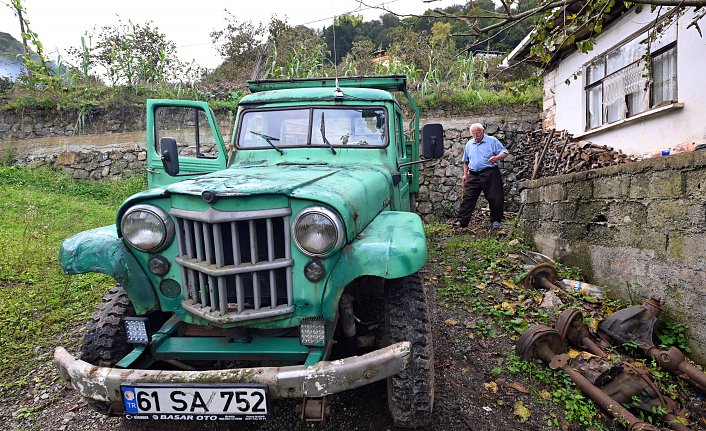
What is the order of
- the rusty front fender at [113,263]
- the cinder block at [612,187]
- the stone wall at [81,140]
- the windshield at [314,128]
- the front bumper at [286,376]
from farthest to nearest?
the stone wall at [81,140], the cinder block at [612,187], the windshield at [314,128], the rusty front fender at [113,263], the front bumper at [286,376]

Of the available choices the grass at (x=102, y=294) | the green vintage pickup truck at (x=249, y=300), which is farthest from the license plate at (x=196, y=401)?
the grass at (x=102, y=294)

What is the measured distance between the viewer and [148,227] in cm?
205

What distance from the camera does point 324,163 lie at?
10.5ft

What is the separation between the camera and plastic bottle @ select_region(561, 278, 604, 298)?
387 centimetres

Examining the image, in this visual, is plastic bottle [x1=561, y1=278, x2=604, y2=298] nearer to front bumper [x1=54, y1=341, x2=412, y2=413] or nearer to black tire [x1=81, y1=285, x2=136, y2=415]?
front bumper [x1=54, y1=341, x2=412, y2=413]

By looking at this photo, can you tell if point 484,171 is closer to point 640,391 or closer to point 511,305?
point 511,305

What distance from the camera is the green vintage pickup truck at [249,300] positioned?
5.77 ft

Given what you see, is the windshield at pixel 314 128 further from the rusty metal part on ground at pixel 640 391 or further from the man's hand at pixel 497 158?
the man's hand at pixel 497 158

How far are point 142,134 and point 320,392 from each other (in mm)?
9800

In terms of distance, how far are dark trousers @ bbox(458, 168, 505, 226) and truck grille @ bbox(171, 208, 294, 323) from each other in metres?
4.93

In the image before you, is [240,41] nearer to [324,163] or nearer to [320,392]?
[324,163]

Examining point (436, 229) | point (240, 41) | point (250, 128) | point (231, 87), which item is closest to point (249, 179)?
point (250, 128)

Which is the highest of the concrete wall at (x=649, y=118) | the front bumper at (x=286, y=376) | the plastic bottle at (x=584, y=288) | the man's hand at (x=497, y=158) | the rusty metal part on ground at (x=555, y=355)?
the concrete wall at (x=649, y=118)

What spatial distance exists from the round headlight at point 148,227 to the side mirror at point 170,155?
1475mm
